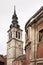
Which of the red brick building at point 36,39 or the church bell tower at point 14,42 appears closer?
the red brick building at point 36,39

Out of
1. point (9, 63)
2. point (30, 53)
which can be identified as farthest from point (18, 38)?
point (30, 53)

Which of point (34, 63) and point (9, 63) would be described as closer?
point (34, 63)

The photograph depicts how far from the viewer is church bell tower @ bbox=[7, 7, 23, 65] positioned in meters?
71.7

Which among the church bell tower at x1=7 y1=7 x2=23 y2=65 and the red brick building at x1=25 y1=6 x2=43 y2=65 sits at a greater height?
the church bell tower at x1=7 y1=7 x2=23 y2=65

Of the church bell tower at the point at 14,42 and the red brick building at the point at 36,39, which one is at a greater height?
the church bell tower at the point at 14,42

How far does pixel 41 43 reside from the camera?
21.1 meters

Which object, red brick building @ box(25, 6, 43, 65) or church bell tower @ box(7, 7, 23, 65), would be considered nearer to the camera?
red brick building @ box(25, 6, 43, 65)

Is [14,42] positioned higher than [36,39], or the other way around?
[14,42]

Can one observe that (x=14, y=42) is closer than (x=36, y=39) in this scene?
No

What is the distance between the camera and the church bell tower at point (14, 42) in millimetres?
71688

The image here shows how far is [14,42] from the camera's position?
74188 millimetres

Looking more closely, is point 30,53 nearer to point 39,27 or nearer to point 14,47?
point 39,27

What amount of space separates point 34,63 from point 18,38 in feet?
181

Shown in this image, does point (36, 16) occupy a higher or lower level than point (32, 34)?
higher
